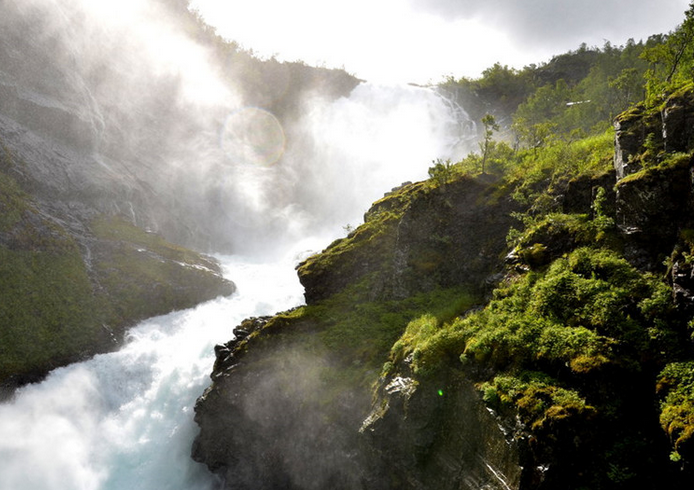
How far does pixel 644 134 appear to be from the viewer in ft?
47.3

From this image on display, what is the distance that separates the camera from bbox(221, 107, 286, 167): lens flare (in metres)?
75.4

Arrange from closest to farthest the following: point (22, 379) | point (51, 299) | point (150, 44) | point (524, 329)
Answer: point (524, 329)
point (22, 379)
point (51, 299)
point (150, 44)

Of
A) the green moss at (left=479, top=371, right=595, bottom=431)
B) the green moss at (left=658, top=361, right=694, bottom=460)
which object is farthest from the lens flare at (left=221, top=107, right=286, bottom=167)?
the green moss at (left=658, top=361, right=694, bottom=460)

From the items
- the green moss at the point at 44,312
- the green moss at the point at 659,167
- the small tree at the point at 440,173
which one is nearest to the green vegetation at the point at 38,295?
the green moss at the point at 44,312

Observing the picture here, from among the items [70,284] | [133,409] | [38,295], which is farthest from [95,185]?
[133,409]

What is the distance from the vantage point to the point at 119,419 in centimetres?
2702

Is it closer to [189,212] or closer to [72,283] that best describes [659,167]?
[72,283]

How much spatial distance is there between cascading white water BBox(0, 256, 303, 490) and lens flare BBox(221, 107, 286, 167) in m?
45.7

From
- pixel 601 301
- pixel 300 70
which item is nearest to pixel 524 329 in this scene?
pixel 601 301

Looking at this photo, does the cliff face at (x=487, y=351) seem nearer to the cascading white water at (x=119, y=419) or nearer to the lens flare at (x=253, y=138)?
the cascading white water at (x=119, y=419)

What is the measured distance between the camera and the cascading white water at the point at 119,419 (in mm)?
22281

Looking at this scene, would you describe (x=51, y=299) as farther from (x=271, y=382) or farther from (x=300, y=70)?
(x=300, y=70)

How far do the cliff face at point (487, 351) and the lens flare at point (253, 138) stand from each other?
58.1 meters

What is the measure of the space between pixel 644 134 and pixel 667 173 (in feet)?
10.5
